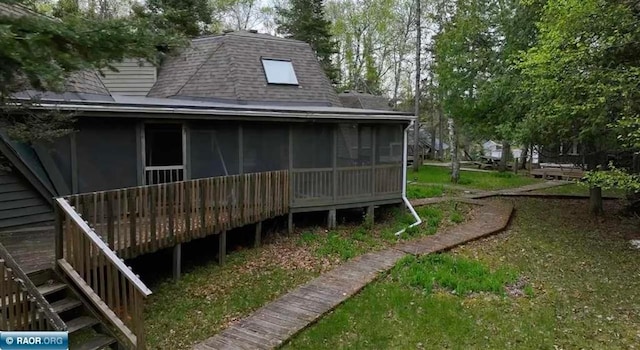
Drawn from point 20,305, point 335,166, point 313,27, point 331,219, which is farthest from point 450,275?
point 313,27

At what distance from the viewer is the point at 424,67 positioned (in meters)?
30.5

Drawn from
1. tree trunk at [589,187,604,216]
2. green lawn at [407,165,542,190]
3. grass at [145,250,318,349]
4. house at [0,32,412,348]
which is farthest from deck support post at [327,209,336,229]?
green lawn at [407,165,542,190]

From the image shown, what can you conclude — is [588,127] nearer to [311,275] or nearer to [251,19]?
[311,275]

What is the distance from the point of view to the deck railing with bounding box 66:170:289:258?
606cm

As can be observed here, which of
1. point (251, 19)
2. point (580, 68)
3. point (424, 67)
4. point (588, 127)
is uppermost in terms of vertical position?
point (251, 19)

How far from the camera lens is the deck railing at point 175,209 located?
19.9 ft

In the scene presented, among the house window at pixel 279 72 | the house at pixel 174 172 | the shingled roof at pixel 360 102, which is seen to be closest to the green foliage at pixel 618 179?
the house at pixel 174 172

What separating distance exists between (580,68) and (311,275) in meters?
7.20

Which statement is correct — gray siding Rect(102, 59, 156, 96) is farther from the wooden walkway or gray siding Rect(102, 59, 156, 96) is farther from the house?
the wooden walkway

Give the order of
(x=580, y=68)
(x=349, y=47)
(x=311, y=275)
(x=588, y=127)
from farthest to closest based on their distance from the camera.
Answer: (x=349, y=47) → (x=588, y=127) → (x=580, y=68) → (x=311, y=275)

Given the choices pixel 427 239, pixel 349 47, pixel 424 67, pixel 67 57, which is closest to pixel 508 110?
pixel 427 239

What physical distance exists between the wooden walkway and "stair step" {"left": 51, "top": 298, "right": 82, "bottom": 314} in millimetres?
1489

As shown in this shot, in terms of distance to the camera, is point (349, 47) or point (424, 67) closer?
point (424, 67)

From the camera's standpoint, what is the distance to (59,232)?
212 inches
